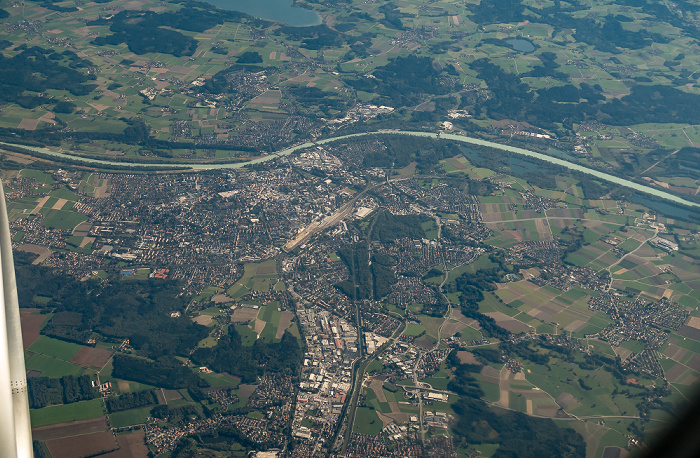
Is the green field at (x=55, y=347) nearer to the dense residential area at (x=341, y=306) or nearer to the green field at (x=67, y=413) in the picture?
the dense residential area at (x=341, y=306)

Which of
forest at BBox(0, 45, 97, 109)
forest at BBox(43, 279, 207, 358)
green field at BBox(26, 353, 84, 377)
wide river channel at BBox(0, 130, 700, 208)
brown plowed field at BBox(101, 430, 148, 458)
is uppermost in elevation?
forest at BBox(0, 45, 97, 109)

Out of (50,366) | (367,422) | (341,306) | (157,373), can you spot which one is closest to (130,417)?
(157,373)

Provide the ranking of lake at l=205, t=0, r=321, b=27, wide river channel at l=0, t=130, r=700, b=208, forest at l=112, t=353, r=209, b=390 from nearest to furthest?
forest at l=112, t=353, r=209, b=390, wide river channel at l=0, t=130, r=700, b=208, lake at l=205, t=0, r=321, b=27

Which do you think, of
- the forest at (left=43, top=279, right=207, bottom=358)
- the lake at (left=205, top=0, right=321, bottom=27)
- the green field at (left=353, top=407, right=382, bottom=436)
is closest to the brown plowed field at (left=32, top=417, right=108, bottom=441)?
the forest at (left=43, top=279, right=207, bottom=358)

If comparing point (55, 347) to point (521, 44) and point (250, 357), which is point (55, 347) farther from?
point (521, 44)

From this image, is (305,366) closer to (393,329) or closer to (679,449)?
(393,329)

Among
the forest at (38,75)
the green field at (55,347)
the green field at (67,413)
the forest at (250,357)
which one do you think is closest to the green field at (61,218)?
the green field at (55,347)

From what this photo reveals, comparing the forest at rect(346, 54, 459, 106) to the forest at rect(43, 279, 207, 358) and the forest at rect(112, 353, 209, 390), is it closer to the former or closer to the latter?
the forest at rect(43, 279, 207, 358)
